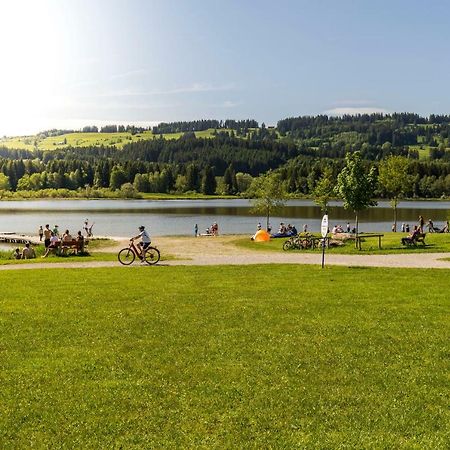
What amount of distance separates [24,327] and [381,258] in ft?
72.1

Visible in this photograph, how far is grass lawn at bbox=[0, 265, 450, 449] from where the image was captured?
841 centimetres

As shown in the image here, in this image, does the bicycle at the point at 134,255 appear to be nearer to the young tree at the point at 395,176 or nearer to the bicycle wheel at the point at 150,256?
the bicycle wheel at the point at 150,256

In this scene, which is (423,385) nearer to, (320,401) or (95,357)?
(320,401)

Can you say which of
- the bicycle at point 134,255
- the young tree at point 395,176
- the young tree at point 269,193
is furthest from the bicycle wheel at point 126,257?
the young tree at point 269,193

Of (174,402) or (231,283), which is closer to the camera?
(174,402)

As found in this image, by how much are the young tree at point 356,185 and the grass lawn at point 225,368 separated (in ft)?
96.4

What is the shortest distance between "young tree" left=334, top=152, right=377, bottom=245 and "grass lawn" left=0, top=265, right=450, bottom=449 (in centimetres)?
2937

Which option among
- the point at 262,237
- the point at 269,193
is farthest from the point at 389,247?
the point at 269,193

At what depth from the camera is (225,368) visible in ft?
36.1

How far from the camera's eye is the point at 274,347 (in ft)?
40.5

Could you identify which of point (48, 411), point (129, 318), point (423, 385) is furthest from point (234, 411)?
point (129, 318)

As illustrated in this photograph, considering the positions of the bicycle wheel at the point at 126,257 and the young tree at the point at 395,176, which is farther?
the young tree at the point at 395,176

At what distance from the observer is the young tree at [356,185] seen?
47.8 meters

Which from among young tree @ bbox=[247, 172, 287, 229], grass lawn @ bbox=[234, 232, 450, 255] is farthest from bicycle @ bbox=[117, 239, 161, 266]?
young tree @ bbox=[247, 172, 287, 229]
